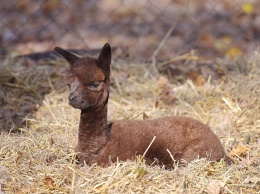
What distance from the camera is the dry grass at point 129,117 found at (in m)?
3.90

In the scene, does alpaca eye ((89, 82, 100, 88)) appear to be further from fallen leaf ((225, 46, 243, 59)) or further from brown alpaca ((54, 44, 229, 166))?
fallen leaf ((225, 46, 243, 59))

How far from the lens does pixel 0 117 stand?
5379 millimetres

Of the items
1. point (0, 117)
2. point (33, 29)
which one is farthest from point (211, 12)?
point (0, 117)

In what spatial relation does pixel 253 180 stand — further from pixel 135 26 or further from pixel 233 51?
pixel 135 26

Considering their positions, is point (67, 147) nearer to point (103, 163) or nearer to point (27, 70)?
point (103, 163)

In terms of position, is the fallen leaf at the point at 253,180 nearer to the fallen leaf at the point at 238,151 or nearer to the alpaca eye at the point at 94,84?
the fallen leaf at the point at 238,151

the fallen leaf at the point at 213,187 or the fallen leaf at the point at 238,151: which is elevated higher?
the fallen leaf at the point at 238,151

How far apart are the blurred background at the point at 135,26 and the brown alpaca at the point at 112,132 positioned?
2.76 m

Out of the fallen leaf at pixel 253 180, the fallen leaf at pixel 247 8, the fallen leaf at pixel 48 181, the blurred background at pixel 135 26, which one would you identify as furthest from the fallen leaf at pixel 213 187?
the fallen leaf at pixel 247 8

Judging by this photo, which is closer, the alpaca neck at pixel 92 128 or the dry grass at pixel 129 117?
the dry grass at pixel 129 117

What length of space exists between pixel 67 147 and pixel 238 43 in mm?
3771

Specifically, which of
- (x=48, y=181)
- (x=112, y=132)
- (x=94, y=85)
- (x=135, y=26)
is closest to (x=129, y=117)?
(x=112, y=132)

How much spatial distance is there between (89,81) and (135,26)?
3.98m

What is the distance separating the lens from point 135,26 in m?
8.02
